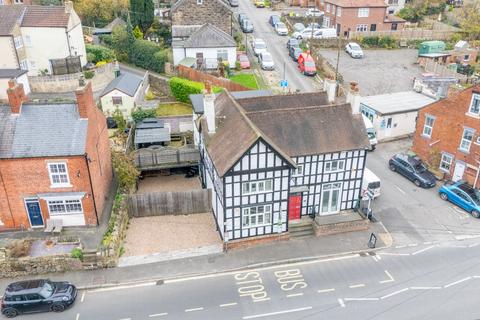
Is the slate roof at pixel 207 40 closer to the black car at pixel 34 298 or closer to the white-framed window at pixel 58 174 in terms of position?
the white-framed window at pixel 58 174

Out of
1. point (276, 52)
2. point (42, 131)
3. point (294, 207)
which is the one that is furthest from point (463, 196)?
point (276, 52)

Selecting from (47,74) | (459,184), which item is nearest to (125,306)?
(459,184)

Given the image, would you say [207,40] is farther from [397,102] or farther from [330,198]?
[330,198]

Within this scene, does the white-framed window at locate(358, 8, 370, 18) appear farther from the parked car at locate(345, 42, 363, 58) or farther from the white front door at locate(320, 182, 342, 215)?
the white front door at locate(320, 182, 342, 215)

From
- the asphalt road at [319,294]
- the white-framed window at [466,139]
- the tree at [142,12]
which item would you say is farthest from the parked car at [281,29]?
the asphalt road at [319,294]

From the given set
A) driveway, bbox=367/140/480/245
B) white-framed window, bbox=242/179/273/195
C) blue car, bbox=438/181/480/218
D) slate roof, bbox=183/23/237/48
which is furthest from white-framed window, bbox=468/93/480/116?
slate roof, bbox=183/23/237/48
